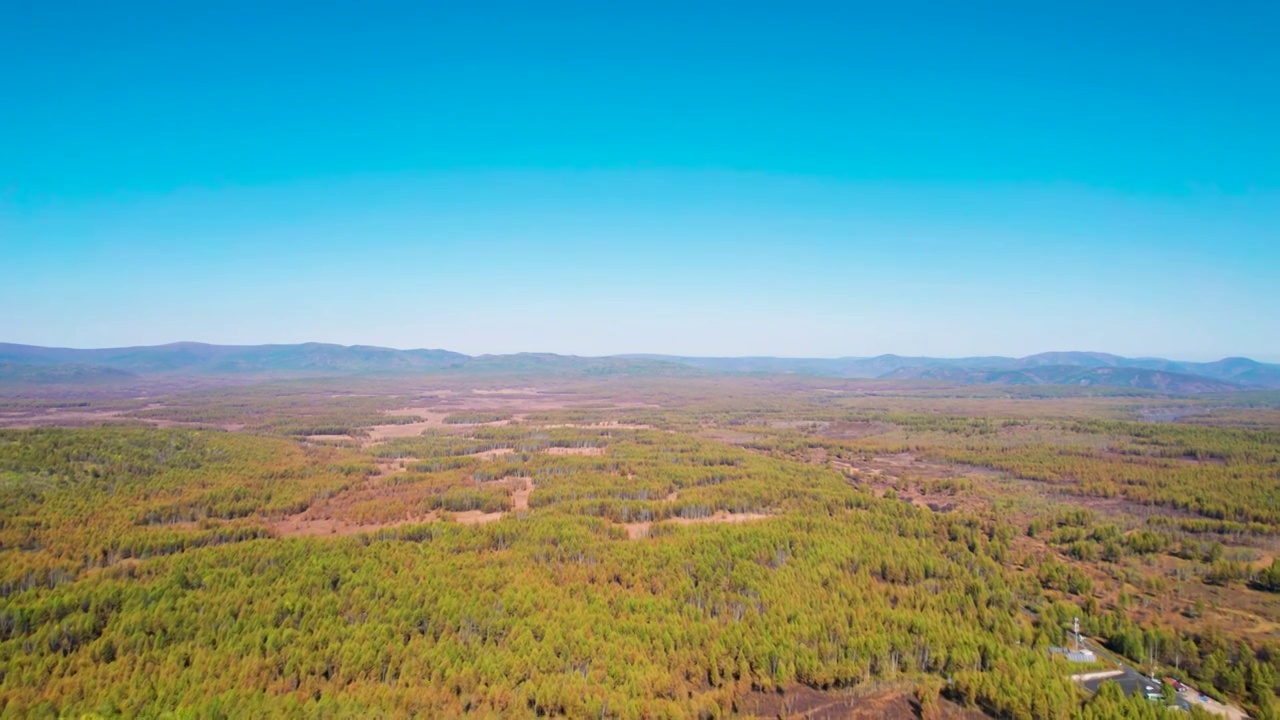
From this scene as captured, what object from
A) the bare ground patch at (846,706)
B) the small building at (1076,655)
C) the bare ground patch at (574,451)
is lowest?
the bare ground patch at (846,706)

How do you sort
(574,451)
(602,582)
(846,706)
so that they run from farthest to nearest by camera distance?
(574,451)
(602,582)
(846,706)

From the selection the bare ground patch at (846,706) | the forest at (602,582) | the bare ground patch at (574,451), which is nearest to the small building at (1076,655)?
the forest at (602,582)

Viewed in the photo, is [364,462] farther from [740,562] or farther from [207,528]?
[740,562]

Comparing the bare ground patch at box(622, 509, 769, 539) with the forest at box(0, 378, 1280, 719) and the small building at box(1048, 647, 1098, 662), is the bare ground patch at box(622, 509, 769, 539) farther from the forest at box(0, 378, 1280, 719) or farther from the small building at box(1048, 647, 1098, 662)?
the small building at box(1048, 647, 1098, 662)

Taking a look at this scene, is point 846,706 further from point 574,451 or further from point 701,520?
point 574,451

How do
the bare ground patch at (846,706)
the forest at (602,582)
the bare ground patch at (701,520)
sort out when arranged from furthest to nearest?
the bare ground patch at (701,520) → the bare ground patch at (846,706) → the forest at (602,582)

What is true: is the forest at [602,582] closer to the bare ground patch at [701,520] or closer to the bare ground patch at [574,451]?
the bare ground patch at [701,520]

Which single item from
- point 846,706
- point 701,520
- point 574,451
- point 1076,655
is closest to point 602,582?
point 846,706

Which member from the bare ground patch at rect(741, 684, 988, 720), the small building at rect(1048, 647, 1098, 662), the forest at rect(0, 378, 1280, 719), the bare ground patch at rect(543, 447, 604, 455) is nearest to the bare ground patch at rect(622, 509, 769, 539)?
the forest at rect(0, 378, 1280, 719)
